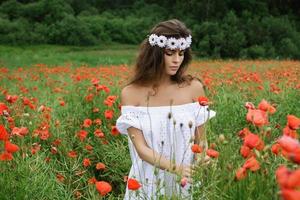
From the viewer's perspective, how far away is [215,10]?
31.0 metres

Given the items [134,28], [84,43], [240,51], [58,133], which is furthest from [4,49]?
[58,133]

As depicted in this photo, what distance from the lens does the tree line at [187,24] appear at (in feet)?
84.1

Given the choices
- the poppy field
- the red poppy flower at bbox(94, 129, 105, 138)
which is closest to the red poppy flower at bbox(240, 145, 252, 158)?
the poppy field

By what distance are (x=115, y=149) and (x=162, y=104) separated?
1.01 meters

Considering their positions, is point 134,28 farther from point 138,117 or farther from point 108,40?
point 138,117

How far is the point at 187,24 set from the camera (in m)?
27.9

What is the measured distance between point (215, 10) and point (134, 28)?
510cm

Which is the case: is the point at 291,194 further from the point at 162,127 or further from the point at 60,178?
the point at 60,178

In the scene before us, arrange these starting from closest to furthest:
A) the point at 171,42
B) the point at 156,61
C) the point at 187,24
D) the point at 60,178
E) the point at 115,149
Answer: the point at 171,42
the point at 156,61
the point at 60,178
the point at 115,149
the point at 187,24

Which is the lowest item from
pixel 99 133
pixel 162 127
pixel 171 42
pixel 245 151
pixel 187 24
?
pixel 187 24

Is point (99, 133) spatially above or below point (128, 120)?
below

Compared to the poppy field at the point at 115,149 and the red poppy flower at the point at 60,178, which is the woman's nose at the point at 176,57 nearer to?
the poppy field at the point at 115,149

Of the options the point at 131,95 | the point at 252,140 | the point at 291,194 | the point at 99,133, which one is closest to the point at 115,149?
the point at 99,133

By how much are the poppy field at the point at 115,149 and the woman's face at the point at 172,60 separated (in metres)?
0.39
